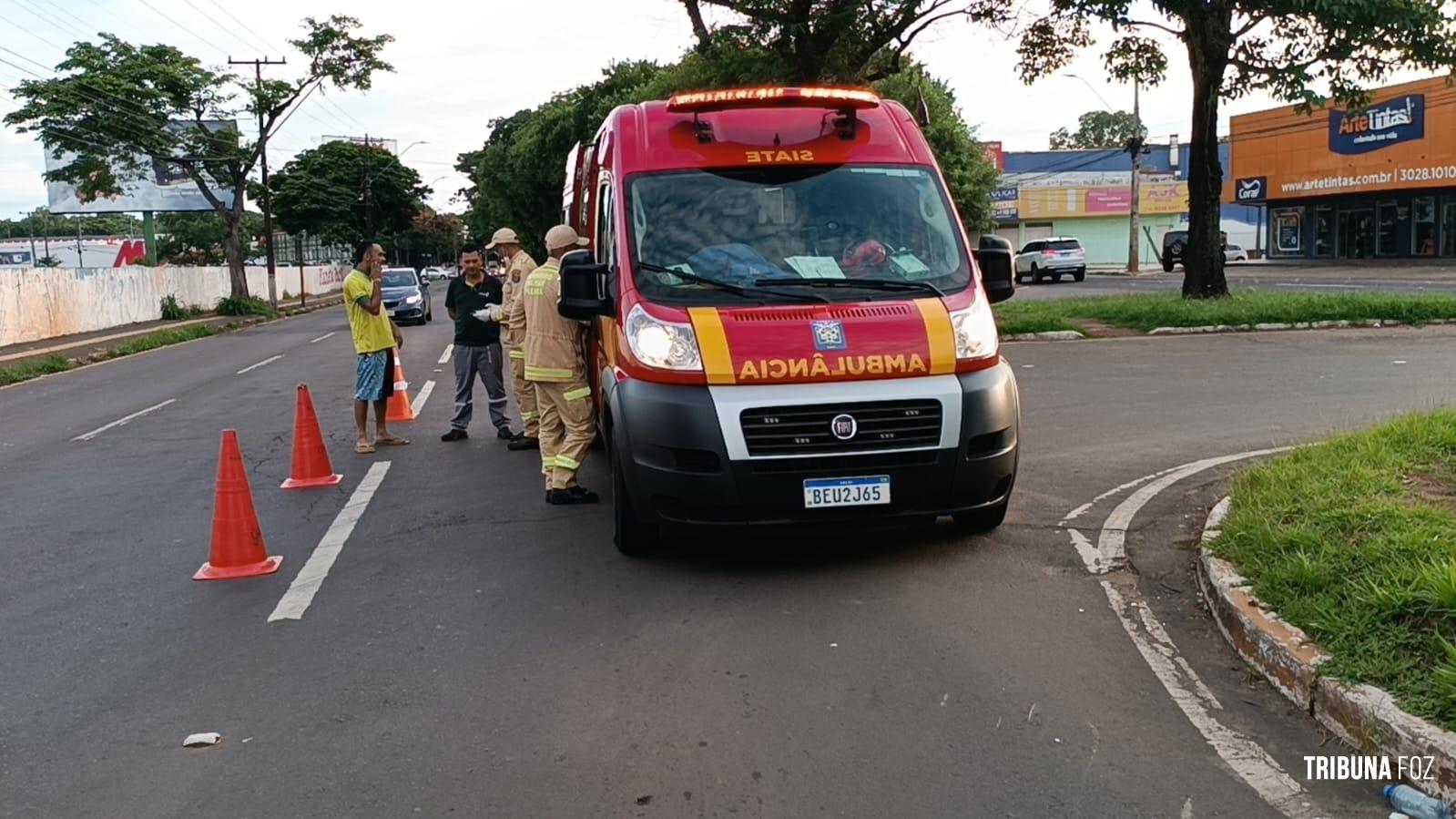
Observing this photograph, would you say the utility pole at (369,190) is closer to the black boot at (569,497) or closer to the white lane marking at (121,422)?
the white lane marking at (121,422)

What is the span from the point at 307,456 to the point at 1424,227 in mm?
46451

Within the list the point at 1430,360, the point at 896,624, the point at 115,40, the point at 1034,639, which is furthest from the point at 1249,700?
the point at 115,40

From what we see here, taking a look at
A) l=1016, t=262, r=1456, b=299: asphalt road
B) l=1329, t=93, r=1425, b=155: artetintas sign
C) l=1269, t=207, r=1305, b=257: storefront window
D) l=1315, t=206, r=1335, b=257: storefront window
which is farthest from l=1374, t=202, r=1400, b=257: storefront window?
l=1269, t=207, r=1305, b=257: storefront window

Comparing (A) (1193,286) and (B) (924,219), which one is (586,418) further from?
(A) (1193,286)

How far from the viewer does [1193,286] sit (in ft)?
68.6

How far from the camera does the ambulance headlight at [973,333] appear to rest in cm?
599

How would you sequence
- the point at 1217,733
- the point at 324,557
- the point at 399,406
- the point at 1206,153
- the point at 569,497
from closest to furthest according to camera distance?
the point at 1217,733
the point at 324,557
the point at 569,497
the point at 399,406
the point at 1206,153

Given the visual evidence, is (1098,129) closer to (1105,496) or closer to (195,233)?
(195,233)

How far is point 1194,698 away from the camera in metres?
4.41

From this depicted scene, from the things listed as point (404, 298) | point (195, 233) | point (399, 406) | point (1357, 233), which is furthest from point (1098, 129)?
point (399, 406)

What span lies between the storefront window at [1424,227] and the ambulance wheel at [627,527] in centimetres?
4629

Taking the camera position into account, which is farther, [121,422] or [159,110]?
[159,110]

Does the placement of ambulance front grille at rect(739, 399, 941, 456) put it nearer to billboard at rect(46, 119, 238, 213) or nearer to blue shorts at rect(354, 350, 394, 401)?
blue shorts at rect(354, 350, 394, 401)

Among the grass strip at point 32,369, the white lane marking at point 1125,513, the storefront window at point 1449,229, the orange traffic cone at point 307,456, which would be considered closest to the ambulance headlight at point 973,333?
the white lane marking at point 1125,513
